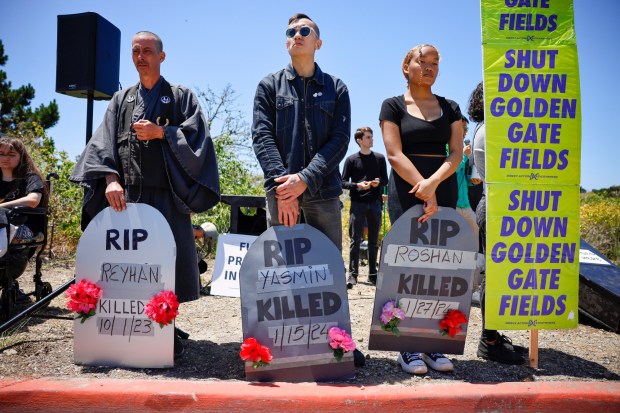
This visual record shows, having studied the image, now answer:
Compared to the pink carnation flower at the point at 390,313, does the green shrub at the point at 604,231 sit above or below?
above

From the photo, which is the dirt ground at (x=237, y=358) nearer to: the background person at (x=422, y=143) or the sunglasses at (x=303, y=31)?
the background person at (x=422, y=143)

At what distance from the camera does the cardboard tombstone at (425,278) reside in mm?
2613

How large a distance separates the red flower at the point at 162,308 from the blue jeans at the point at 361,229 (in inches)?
146

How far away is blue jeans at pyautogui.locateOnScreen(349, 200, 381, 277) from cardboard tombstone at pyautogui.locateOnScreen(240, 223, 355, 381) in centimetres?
347

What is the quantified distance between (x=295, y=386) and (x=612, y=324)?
2.95m

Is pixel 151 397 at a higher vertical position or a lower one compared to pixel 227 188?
lower

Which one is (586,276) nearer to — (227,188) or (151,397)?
(151,397)

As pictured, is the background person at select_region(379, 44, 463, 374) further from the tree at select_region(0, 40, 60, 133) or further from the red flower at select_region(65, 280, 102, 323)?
the tree at select_region(0, 40, 60, 133)

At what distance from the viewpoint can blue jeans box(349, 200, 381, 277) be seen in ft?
19.6

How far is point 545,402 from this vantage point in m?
2.24

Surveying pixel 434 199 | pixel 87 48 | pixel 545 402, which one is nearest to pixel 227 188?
pixel 87 48

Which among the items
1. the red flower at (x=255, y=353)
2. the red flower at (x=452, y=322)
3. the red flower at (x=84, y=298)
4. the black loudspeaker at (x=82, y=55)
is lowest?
the red flower at (x=255, y=353)

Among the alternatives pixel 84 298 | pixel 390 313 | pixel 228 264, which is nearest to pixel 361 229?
pixel 228 264

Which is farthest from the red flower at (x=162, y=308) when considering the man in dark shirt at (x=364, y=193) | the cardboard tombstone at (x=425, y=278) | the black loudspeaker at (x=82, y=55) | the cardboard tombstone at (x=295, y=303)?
the man in dark shirt at (x=364, y=193)
